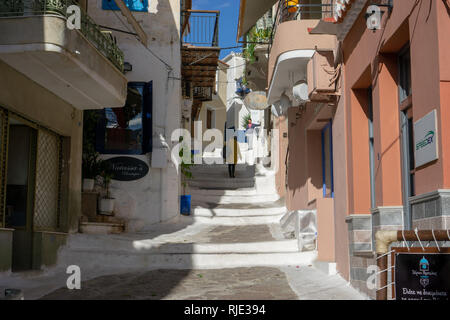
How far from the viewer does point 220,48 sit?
16938 millimetres

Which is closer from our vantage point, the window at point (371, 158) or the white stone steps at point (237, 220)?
the window at point (371, 158)

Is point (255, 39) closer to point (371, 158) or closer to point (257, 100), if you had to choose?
point (257, 100)

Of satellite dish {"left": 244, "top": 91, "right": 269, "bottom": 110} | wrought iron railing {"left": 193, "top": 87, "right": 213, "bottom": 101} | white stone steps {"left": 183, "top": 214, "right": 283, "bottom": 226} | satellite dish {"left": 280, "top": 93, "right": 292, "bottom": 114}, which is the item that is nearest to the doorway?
satellite dish {"left": 280, "top": 93, "right": 292, "bottom": 114}

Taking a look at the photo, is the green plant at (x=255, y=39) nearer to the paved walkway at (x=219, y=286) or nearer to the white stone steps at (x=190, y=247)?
the white stone steps at (x=190, y=247)

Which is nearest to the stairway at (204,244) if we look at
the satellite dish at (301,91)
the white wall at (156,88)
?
the white wall at (156,88)

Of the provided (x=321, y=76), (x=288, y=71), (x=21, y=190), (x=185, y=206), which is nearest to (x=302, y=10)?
(x=288, y=71)

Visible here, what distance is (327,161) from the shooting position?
13.2 meters

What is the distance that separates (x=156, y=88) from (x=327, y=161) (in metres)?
5.49

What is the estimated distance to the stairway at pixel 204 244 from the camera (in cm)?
1102

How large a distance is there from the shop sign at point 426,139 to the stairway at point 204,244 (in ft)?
17.9

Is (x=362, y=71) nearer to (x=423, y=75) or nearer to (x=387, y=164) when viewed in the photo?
(x=387, y=164)
